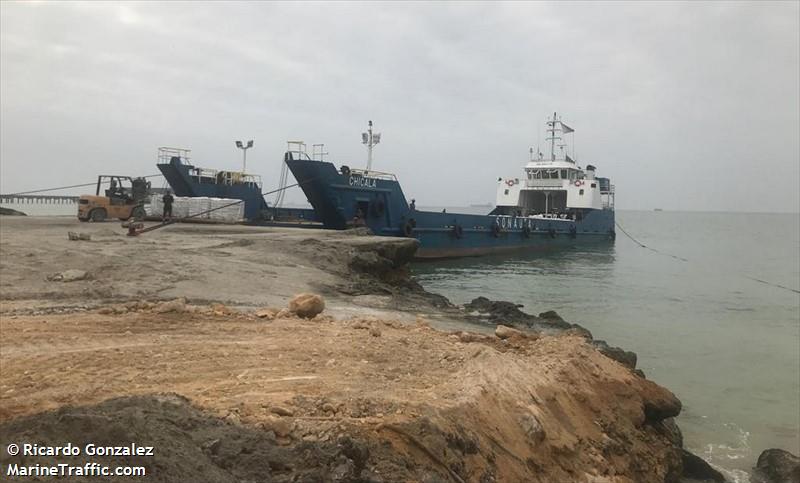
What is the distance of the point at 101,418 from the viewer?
7.11 ft

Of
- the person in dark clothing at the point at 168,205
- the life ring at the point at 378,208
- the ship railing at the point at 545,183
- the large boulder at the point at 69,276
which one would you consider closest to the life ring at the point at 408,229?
the life ring at the point at 378,208

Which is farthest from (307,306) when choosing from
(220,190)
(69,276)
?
(220,190)

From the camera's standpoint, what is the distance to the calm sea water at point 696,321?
247 inches

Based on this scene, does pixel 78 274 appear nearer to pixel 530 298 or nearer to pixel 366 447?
pixel 366 447

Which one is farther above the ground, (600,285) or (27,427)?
(27,427)

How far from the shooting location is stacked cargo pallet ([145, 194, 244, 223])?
18.8 metres

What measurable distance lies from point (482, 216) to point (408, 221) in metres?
4.99

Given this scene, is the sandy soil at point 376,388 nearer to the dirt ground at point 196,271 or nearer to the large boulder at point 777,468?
the large boulder at point 777,468

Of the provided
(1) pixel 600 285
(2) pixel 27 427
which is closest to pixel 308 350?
(2) pixel 27 427

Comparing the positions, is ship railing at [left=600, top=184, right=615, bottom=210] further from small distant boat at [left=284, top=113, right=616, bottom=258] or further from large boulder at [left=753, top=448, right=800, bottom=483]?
large boulder at [left=753, top=448, right=800, bottom=483]

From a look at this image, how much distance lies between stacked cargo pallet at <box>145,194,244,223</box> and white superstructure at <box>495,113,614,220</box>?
16.6 m

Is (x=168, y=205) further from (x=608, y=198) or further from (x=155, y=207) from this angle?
(x=608, y=198)

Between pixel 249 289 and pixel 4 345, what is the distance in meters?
3.45

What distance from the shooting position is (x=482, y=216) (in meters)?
24.0
